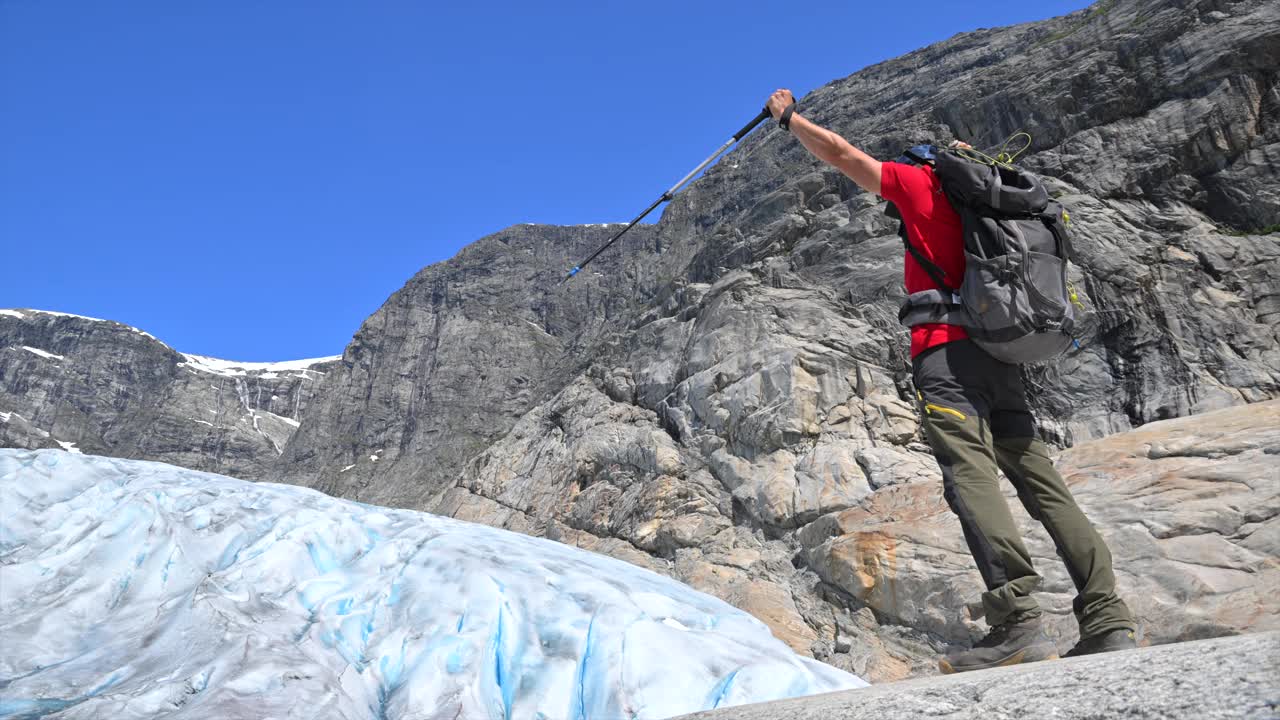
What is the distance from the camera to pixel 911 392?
14469 millimetres

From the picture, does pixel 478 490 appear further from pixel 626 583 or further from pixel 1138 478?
pixel 1138 478

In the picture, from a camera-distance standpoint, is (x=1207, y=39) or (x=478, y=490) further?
(x=478, y=490)

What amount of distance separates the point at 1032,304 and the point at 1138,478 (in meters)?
5.63

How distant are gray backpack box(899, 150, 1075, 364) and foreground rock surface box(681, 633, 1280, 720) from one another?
6.10 feet

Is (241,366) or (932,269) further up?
(241,366)

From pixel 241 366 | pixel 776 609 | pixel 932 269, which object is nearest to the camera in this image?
pixel 932 269

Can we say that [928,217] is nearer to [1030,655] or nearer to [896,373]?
[1030,655]

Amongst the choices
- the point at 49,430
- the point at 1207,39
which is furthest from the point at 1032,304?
the point at 49,430

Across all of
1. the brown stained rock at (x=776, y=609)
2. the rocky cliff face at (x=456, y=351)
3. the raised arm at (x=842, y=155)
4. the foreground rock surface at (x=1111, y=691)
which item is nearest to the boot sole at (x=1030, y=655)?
the foreground rock surface at (x=1111, y=691)

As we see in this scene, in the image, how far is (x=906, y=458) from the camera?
1253 cm

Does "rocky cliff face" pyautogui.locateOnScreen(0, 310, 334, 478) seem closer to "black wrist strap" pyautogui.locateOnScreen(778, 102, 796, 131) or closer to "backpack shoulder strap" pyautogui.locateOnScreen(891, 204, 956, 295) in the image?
"black wrist strap" pyautogui.locateOnScreen(778, 102, 796, 131)

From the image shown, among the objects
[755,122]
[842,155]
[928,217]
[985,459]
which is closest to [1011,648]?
[985,459]

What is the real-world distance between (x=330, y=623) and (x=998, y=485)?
485cm

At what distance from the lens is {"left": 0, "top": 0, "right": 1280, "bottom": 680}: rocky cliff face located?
27.0ft
